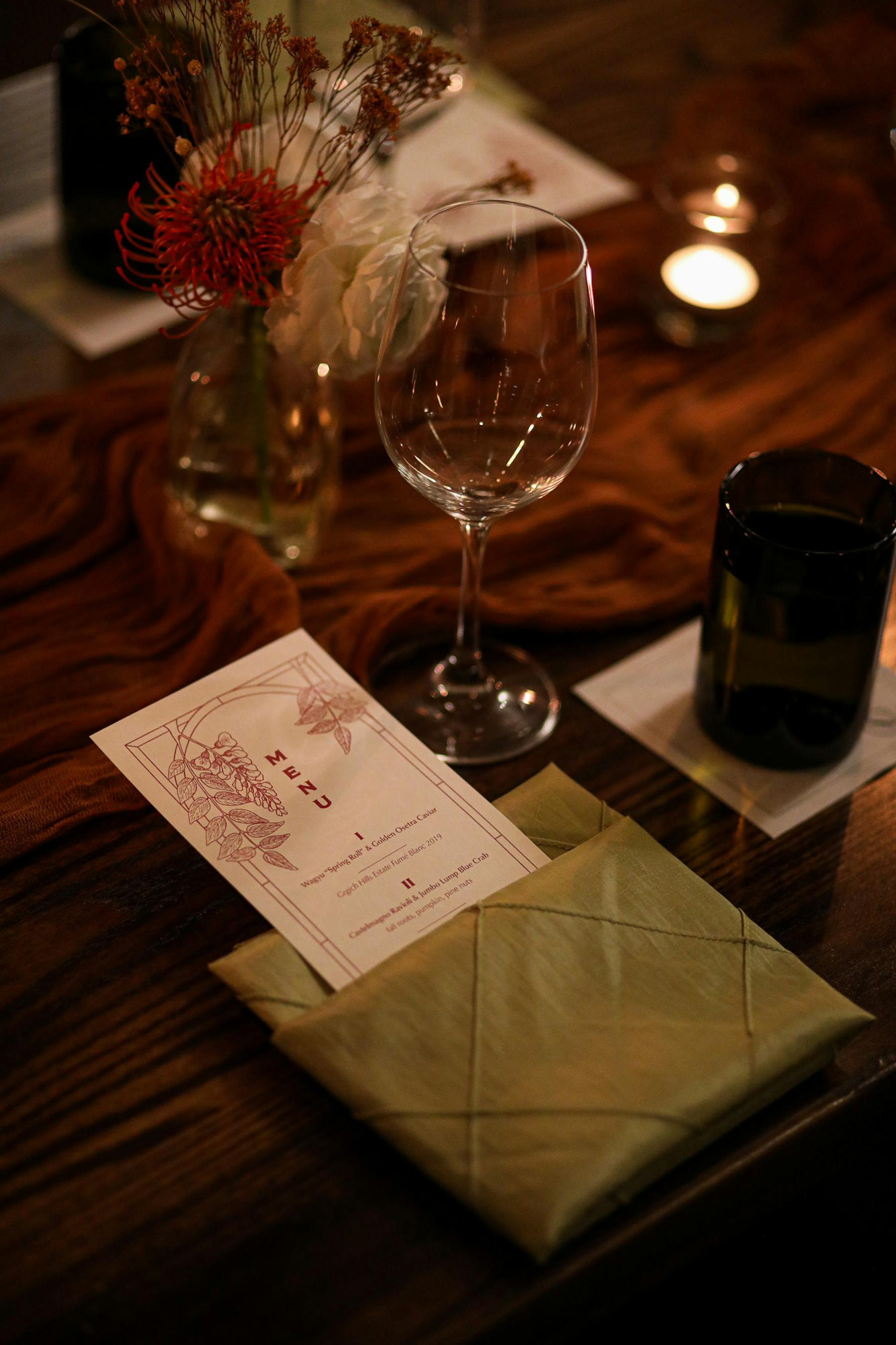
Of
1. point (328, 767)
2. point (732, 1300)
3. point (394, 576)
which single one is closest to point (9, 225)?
point (394, 576)

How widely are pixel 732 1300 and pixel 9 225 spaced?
0.95 meters

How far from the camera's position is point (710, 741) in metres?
0.72

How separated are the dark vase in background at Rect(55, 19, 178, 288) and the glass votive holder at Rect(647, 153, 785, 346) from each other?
38 centimetres

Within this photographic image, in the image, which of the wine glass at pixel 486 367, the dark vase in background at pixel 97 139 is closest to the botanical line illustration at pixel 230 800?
the wine glass at pixel 486 367

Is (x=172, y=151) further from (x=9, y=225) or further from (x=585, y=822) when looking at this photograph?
(x=585, y=822)

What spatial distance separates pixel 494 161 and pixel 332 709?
0.68m

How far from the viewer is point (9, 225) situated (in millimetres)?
1059

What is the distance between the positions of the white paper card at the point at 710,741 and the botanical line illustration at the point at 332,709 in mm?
139

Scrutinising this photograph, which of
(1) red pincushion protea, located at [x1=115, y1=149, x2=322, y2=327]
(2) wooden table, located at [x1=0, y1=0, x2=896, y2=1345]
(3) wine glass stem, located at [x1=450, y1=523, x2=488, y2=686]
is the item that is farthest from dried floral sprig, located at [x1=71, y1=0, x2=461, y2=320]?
(2) wooden table, located at [x1=0, y1=0, x2=896, y2=1345]

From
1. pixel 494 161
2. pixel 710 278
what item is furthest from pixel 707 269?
pixel 494 161

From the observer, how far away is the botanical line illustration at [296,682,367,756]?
0.67 meters

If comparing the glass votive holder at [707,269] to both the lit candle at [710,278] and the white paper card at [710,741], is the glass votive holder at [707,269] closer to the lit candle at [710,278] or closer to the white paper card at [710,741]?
the lit candle at [710,278]

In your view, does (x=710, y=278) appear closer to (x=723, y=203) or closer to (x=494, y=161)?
(x=723, y=203)

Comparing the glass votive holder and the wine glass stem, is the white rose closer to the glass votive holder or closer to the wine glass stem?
the wine glass stem
